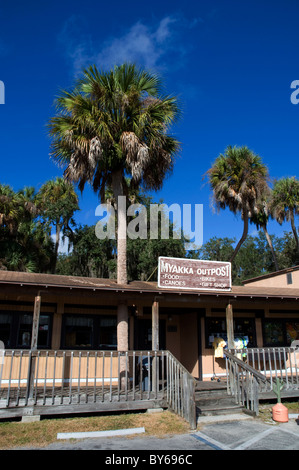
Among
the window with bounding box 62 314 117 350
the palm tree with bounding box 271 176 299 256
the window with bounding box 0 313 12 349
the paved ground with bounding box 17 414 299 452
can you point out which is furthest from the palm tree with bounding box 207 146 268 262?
the paved ground with bounding box 17 414 299 452

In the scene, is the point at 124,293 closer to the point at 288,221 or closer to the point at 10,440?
the point at 10,440

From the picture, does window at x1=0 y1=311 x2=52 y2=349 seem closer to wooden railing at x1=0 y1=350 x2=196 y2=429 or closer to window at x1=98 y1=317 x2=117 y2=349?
wooden railing at x1=0 y1=350 x2=196 y2=429

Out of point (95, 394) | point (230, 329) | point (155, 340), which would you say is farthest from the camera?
point (230, 329)

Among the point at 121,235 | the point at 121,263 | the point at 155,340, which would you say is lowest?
the point at 155,340

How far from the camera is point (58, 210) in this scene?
92.4 feet

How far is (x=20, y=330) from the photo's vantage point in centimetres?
1195

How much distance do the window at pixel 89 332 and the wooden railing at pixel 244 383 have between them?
438 cm

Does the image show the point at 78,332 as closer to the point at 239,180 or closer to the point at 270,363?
the point at 270,363

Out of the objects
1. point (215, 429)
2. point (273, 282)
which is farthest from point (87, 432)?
point (273, 282)

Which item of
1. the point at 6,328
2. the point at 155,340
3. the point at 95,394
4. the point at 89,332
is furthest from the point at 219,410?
the point at 6,328

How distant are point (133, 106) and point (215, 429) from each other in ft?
33.7

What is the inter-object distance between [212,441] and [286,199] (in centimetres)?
2315

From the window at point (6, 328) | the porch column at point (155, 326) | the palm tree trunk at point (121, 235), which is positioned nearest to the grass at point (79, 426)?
the porch column at point (155, 326)

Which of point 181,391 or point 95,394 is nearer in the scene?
point 181,391
